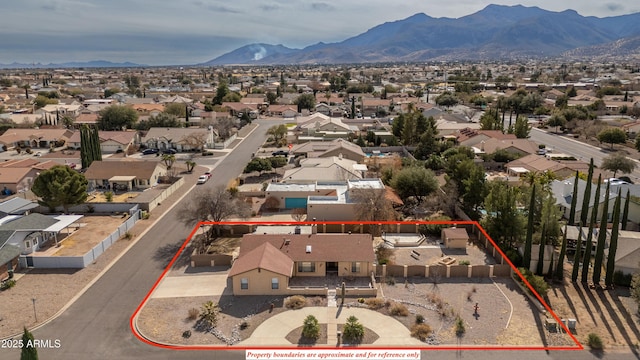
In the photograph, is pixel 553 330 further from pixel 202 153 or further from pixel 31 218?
pixel 202 153

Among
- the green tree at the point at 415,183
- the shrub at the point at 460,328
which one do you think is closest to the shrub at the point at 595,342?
the shrub at the point at 460,328

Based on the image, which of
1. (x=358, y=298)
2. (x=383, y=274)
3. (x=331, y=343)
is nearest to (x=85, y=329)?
(x=331, y=343)

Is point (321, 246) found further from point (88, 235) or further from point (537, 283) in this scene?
point (88, 235)

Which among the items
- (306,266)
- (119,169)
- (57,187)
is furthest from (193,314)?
(119,169)

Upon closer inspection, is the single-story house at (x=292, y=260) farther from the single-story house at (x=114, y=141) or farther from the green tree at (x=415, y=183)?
the single-story house at (x=114, y=141)

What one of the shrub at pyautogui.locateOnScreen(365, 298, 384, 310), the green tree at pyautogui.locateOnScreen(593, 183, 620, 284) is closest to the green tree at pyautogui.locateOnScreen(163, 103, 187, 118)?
the shrub at pyautogui.locateOnScreen(365, 298, 384, 310)

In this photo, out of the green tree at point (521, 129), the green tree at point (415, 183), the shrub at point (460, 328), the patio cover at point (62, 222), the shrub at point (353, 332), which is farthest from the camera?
the green tree at point (521, 129)

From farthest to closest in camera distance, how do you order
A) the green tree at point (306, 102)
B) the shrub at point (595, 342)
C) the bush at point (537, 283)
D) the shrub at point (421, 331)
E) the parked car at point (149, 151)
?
the green tree at point (306, 102)
the parked car at point (149, 151)
the bush at point (537, 283)
the shrub at point (421, 331)
the shrub at point (595, 342)
